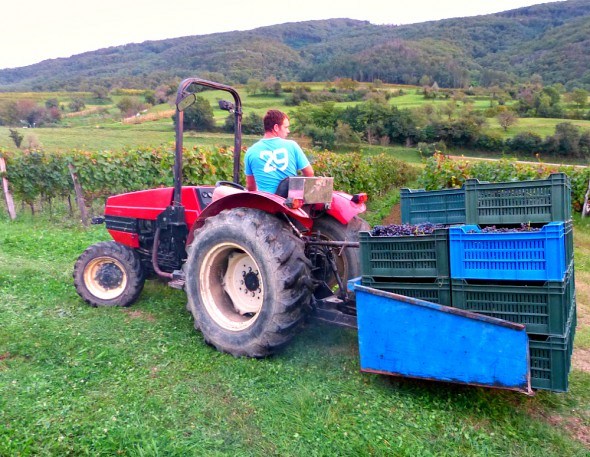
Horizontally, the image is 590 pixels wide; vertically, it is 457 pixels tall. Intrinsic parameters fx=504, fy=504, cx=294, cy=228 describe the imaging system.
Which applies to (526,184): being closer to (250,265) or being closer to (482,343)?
(482,343)

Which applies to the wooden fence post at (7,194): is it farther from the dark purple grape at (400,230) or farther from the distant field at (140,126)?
the distant field at (140,126)

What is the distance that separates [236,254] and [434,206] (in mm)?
1696

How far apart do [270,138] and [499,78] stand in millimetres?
82624

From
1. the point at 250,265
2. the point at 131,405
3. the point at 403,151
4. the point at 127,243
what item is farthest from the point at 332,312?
the point at 403,151

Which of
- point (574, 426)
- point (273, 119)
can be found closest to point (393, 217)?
point (273, 119)

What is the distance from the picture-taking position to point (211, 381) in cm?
331

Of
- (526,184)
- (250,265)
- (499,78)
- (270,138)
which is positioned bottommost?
(250,265)

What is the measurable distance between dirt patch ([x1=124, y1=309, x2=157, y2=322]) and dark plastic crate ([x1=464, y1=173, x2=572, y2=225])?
2901 mm

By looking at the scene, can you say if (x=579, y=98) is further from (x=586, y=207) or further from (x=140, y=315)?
(x=140, y=315)

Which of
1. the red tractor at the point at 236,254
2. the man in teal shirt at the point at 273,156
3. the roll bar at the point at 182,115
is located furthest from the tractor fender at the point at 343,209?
the roll bar at the point at 182,115

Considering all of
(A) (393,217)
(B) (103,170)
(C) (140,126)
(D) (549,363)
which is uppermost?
(C) (140,126)

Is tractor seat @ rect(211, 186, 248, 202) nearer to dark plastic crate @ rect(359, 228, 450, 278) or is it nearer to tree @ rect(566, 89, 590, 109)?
dark plastic crate @ rect(359, 228, 450, 278)

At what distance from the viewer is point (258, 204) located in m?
3.74

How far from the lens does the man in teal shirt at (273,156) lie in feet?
12.8
